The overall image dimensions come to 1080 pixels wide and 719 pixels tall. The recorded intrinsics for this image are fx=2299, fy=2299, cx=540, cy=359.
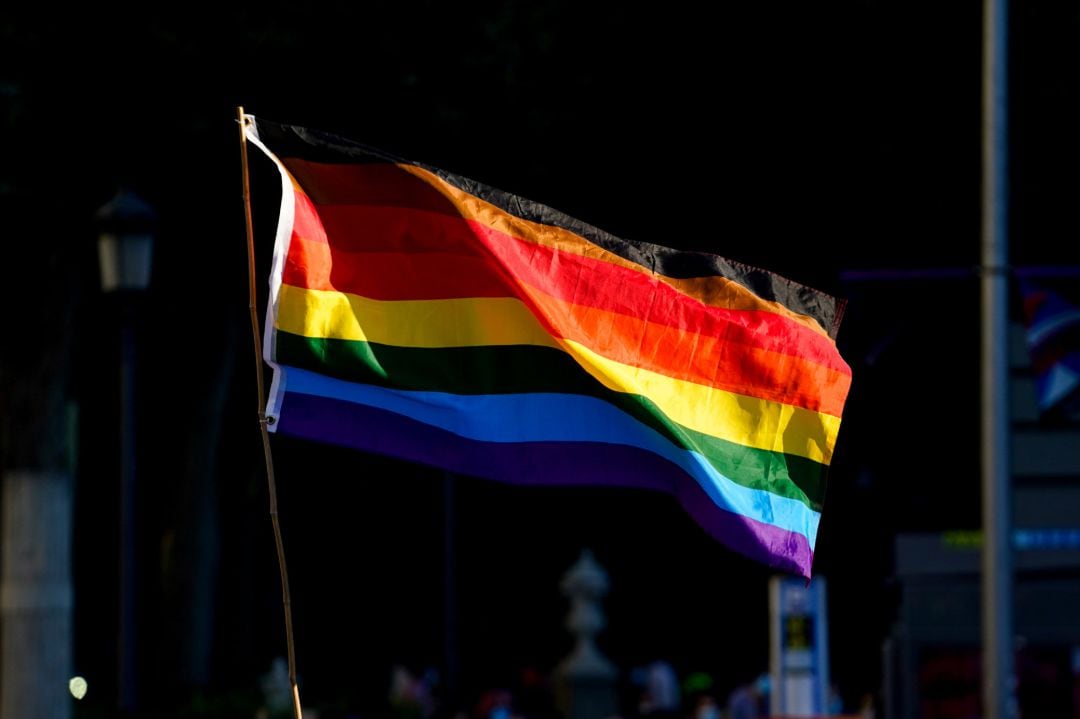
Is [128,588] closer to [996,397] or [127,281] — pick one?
[127,281]

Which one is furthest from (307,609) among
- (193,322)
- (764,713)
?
(193,322)

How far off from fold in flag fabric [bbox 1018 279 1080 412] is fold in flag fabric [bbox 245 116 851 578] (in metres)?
7.51

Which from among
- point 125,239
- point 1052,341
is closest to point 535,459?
point 125,239

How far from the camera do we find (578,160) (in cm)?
1855

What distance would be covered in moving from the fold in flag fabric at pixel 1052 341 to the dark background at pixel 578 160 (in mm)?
1195

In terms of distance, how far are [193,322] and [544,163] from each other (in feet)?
16.8

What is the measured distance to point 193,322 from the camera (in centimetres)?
2183

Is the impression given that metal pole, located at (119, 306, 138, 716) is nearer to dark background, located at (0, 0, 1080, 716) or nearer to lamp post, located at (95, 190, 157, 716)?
lamp post, located at (95, 190, 157, 716)

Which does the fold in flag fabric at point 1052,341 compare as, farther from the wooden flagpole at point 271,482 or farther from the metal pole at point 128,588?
the wooden flagpole at point 271,482

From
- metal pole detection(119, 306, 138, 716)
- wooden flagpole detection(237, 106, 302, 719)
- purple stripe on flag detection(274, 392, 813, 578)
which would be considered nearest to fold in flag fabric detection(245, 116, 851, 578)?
purple stripe on flag detection(274, 392, 813, 578)

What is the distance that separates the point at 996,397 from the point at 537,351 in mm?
6965

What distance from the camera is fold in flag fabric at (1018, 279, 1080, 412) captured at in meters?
15.2

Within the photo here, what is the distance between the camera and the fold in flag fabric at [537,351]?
7344mm

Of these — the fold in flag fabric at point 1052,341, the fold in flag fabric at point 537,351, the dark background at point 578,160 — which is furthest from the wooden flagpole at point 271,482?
the fold in flag fabric at point 1052,341
